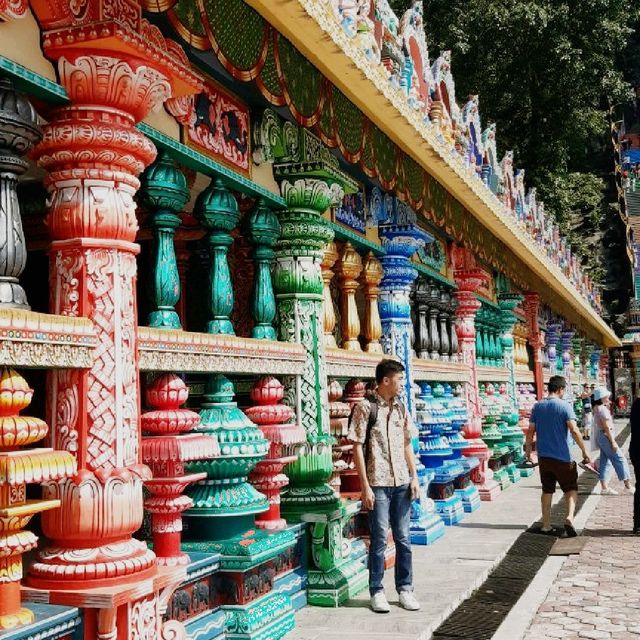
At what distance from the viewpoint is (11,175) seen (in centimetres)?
276

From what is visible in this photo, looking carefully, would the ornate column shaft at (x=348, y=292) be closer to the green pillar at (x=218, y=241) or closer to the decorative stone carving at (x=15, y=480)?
the green pillar at (x=218, y=241)

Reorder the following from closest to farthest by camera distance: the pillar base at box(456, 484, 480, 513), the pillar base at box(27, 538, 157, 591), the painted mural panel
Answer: the pillar base at box(27, 538, 157, 591) → the painted mural panel → the pillar base at box(456, 484, 480, 513)

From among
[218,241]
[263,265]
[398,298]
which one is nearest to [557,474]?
Answer: [398,298]

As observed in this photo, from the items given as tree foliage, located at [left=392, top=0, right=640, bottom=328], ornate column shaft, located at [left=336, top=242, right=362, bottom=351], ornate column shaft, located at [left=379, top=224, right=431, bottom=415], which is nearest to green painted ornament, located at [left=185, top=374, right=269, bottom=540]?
ornate column shaft, located at [left=336, top=242, right=362, bottom=351]

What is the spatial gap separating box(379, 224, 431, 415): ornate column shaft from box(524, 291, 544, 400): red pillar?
8.49 metres

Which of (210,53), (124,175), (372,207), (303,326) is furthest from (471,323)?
(124,175)

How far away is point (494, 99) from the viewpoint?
2872 cm

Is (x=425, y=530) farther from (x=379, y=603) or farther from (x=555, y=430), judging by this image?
(x=379, y=603)

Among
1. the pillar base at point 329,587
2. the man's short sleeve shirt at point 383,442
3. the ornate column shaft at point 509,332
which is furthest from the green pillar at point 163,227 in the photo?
the ornate column shaft at point 509,332

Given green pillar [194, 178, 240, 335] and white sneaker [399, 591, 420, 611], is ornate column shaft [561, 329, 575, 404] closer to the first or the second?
white sneaker [399, 591, 420, 611]

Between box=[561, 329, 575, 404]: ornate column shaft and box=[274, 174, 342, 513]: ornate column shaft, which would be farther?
box=[561, 329, 575, 404]: ornate column shaft

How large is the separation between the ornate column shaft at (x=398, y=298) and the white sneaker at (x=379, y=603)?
259cm

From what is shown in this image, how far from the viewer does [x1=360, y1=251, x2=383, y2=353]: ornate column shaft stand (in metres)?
6.96

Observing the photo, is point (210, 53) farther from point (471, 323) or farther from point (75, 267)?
point (471, 323)
